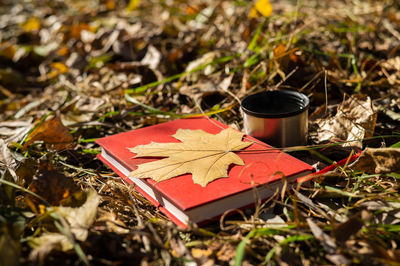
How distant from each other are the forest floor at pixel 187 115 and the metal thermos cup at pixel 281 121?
0.08m

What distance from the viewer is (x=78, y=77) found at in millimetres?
1994

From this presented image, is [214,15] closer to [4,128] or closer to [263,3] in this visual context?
[263,3]

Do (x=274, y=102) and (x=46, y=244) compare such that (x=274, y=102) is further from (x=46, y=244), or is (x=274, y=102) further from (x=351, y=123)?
(x=46, y=244)

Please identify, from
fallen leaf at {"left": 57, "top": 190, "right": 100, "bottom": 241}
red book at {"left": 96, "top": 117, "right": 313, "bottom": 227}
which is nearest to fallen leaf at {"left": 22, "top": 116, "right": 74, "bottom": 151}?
red book at {"left": 96, "top": 117, "right": 313, "bottom": 227}

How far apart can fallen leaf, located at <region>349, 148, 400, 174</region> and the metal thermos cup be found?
202 mm

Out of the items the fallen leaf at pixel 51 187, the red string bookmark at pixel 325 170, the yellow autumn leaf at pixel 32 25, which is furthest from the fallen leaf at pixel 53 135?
the yellow autumn leaf at pixel 32 25

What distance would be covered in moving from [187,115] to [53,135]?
437mm

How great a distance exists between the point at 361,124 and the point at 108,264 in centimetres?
76

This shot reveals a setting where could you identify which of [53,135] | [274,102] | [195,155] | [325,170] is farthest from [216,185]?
[53,135]

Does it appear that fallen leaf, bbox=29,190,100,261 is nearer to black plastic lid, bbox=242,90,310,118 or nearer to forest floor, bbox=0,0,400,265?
forest floor, bbox=0,0,400,265

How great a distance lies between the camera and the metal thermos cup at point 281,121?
106 centimetres

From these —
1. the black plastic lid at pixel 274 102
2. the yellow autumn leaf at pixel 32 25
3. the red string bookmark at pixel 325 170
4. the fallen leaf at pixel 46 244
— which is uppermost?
the yellow autumn leaf at pixel 32 25

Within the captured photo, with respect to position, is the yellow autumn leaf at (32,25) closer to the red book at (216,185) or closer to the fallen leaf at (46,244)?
the red book at (216,185)

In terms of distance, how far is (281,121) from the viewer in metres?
1.06
